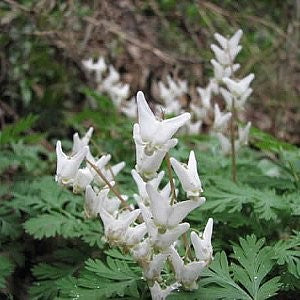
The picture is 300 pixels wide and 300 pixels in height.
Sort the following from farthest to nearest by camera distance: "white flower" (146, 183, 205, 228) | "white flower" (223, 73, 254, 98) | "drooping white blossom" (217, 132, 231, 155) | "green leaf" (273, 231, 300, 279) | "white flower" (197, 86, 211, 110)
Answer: "white flower" (197, 86, 211, 110)
"drooping white blossom" (217, 132, 231, 155)
"white flower" (223, 73, 254, 98)
"green leaf" (273, 231, 300, 279)
"white flower" (146, 183, 205, 228)

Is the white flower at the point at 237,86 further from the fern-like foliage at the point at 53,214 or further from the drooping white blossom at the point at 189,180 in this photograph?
the drooping white blossom at the point at 189,180

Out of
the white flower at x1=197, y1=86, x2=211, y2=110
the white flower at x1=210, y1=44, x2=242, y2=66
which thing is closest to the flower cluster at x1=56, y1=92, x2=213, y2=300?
the white flower at x1=210, y1=44, x2=242, y2=66

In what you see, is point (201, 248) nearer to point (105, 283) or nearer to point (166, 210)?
point (166, 210)

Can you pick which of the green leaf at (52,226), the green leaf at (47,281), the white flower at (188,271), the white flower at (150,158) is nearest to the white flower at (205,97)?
the green leaf at (52,226)

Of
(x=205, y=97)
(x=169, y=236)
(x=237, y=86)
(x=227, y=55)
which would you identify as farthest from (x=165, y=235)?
(x=205, y=97)

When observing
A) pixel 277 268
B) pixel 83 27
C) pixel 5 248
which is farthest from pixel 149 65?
pixel 277 268

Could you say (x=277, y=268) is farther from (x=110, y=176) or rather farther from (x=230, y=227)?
(x=110, y=176)

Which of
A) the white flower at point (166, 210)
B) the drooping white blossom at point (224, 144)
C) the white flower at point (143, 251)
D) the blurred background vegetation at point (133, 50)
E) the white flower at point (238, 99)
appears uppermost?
the white flower at point (166, 210)

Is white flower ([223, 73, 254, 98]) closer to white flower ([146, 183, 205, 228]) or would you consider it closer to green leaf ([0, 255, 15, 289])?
white flower ([146, 183, 205, 228])
